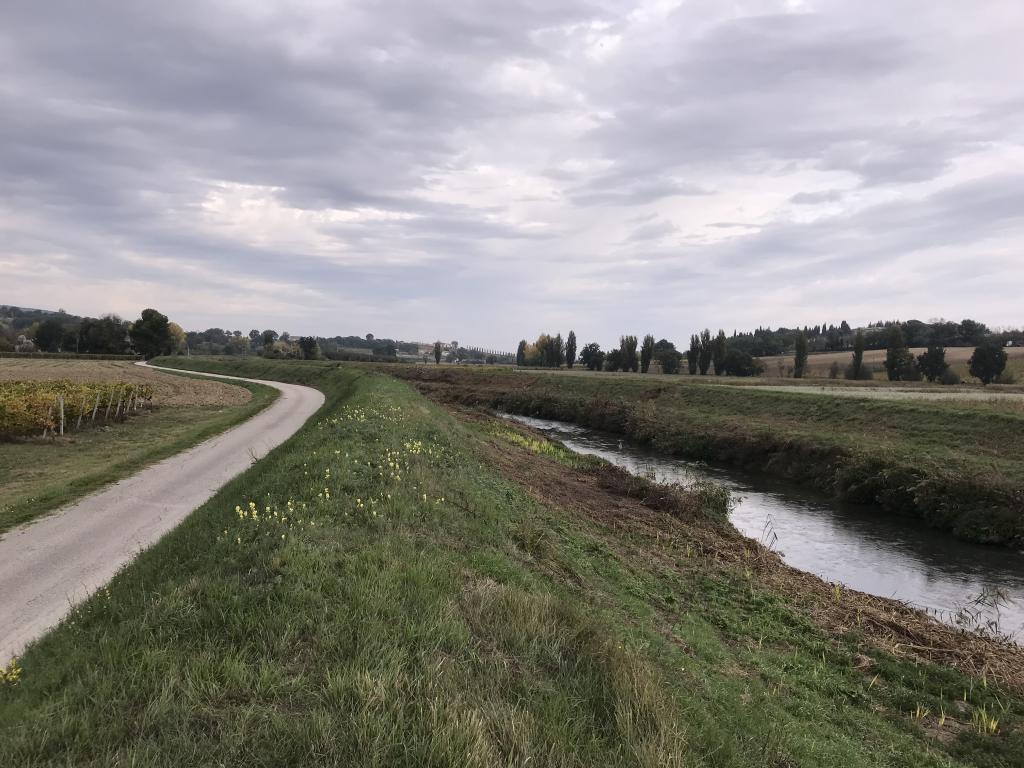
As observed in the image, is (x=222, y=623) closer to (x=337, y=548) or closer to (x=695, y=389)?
(x=337, y=548)

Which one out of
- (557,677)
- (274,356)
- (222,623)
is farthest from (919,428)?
(274,356)

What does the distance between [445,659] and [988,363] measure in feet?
327

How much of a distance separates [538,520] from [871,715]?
6.40 meters

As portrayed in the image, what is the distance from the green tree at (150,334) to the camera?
120m

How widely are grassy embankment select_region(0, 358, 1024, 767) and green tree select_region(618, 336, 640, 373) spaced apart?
115m

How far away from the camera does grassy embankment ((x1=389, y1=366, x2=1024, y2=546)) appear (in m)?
18.4

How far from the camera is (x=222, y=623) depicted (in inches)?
191

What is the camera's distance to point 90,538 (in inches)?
399

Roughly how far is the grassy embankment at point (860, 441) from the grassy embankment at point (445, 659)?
982 centimetres

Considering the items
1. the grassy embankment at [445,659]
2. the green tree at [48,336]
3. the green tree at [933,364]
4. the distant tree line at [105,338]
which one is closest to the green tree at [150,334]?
the distant tree line at [105,338]

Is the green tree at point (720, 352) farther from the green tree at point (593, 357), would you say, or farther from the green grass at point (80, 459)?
the green grass at point (80, 459)

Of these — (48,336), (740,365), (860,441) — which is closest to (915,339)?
(740,365)

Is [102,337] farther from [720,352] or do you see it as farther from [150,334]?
[720,352]

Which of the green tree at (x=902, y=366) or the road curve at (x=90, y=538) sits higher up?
the green tree at (x=902, y=366)
